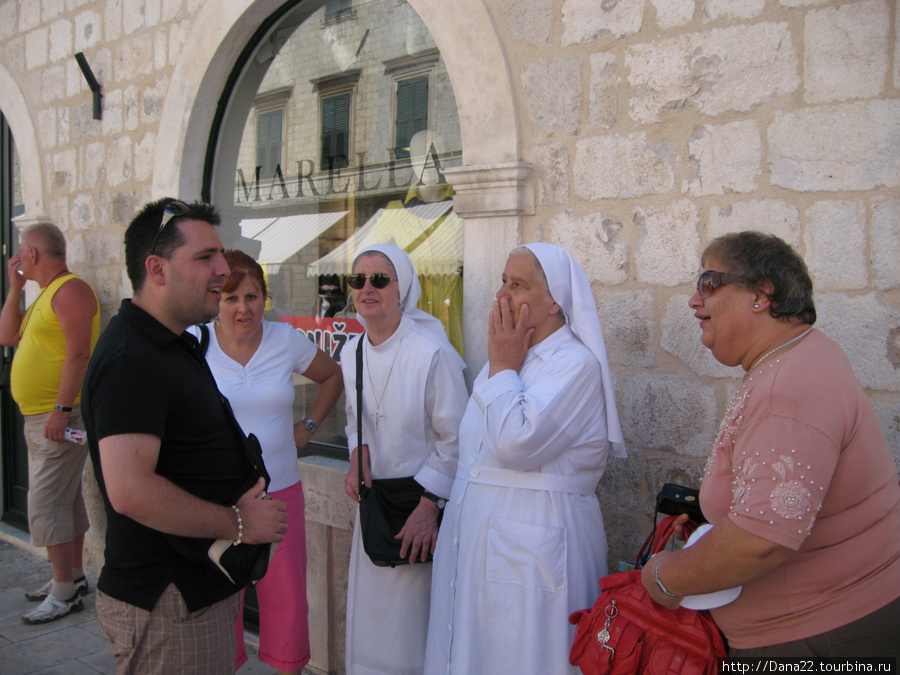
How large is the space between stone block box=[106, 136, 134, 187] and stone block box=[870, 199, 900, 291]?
14.1 feet

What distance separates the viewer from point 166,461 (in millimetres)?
1740

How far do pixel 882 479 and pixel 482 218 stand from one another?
5.80ft

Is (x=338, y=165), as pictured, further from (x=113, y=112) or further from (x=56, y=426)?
(x=56, y=426)

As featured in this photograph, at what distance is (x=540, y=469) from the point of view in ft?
6.72

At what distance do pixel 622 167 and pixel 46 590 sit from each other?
4.40 meters

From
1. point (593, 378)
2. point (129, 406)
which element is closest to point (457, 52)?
point (593, 378)

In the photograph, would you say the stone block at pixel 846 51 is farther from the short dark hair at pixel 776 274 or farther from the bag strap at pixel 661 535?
the bag strap at pixel 661 535

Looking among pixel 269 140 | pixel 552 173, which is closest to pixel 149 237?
pixel 552 173

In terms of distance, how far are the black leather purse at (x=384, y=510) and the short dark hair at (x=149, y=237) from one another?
100 centimetres

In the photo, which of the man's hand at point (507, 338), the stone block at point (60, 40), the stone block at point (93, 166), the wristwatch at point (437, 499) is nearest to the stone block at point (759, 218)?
the man's hand at point (507, 338)

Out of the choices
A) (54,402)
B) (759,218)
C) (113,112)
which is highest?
(113,112)

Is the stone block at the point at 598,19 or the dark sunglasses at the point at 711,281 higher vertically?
the stone block at the point at 598,19

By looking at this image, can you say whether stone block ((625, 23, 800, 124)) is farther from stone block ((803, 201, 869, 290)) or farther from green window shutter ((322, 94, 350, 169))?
green window shutter ((322, 94, 350, 169))

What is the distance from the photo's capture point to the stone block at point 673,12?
232 centimetres
